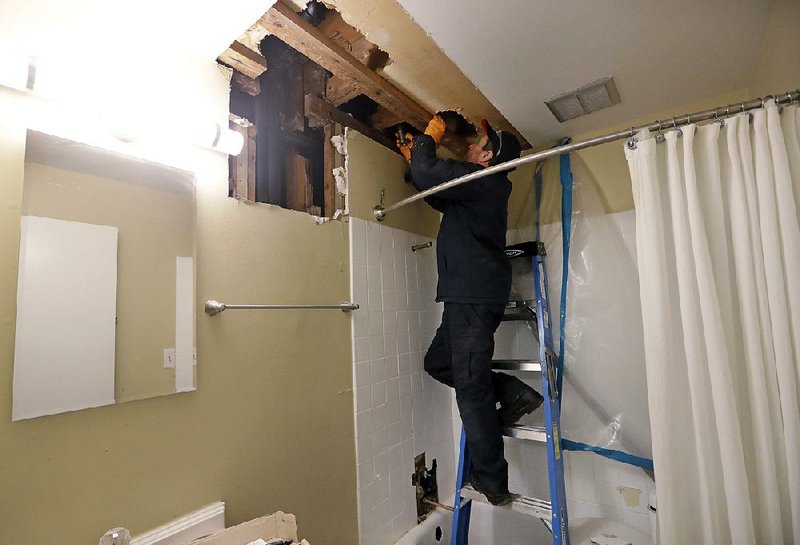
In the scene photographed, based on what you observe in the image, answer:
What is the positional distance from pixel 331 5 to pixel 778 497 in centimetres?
159

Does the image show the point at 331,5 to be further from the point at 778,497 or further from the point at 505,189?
the point at 778,497

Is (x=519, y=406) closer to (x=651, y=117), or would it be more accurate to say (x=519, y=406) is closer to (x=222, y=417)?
(x=222, y=417)

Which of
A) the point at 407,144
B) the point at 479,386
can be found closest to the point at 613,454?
the point at 479,386

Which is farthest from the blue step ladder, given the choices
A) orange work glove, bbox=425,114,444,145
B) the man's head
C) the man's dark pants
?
orange work glove, bbox=425,114,444,145

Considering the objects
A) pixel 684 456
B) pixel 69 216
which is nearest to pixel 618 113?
pixel 684 456

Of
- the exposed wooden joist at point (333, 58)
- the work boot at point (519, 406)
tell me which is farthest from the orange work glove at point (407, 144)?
the work boot at point (519, 406)

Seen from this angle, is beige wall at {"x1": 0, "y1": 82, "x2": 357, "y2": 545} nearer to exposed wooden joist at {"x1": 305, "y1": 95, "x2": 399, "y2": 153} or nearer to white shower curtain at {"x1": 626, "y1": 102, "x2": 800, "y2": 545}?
exposed wooden joist at {"x1": 305, "y1": 95, "x2": 399, "y2": 153}

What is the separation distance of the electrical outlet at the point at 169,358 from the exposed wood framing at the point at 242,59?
88 cm

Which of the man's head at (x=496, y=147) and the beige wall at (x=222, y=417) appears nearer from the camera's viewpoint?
the beige wall at (x=222, y=417)

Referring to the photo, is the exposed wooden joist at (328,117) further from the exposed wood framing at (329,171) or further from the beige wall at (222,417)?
the beige wall at (222,417)

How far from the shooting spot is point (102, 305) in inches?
34.4

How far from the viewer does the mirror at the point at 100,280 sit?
2.57 ft

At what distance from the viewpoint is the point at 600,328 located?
5.08ft

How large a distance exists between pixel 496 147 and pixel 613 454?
4.42ft
